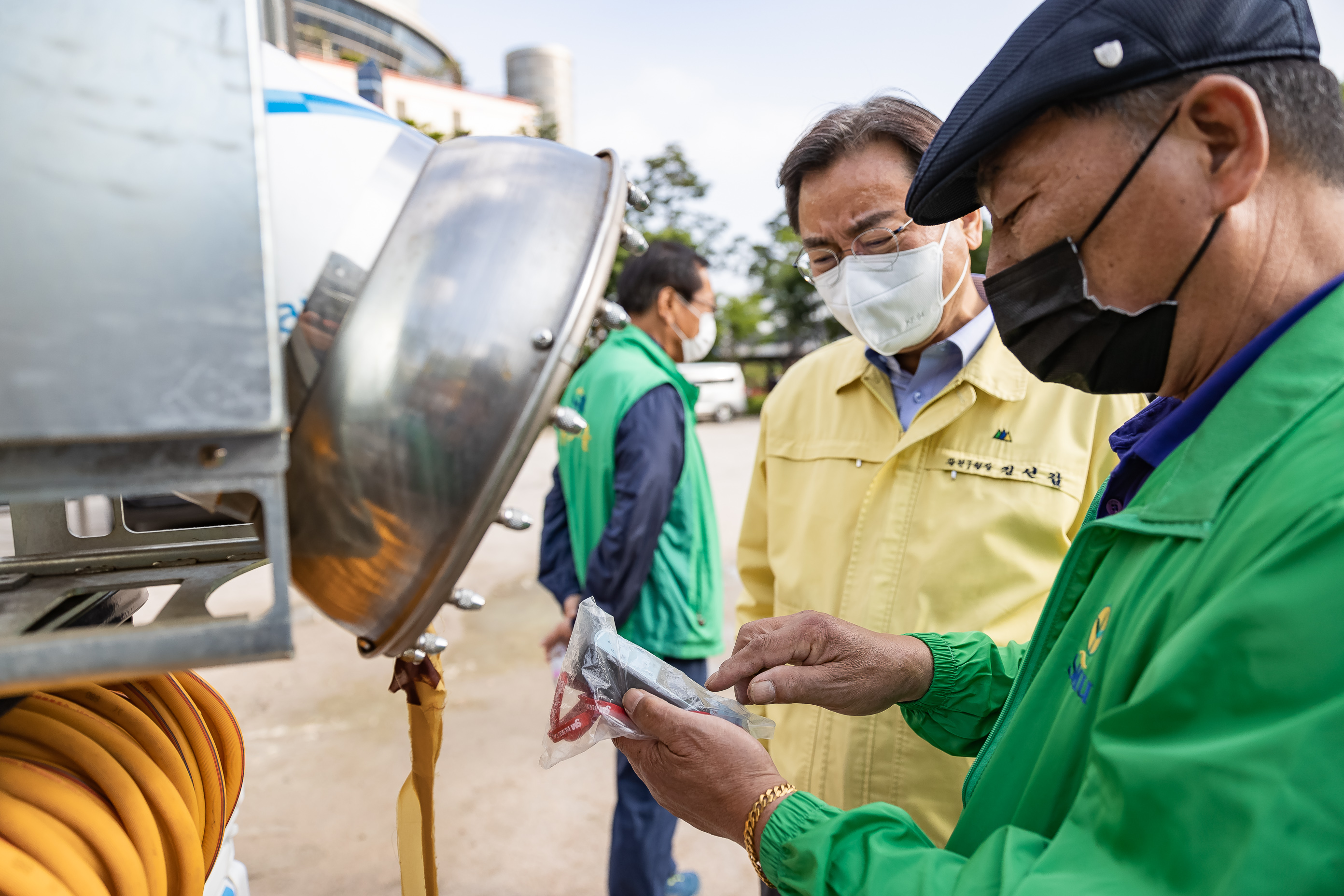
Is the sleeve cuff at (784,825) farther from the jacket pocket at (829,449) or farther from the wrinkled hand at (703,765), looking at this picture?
the jacket pocket at (829,449)

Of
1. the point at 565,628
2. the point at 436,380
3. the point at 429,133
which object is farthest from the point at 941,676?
the point at 429,133

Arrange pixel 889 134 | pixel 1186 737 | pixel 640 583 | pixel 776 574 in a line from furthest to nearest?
1. pixel 640 583
2. pixel 776 574
3. pixel 889 134
4. pixel 1186 737

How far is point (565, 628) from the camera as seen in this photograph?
2.85 m

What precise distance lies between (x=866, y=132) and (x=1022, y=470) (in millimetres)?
851

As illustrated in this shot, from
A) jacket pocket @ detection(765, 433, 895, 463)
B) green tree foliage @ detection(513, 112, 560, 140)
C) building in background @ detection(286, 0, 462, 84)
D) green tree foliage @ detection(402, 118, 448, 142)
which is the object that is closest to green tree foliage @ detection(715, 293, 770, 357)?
green tree foliage @ detection(513, 112, 560, 140)

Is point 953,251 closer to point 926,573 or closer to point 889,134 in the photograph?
point 889,134

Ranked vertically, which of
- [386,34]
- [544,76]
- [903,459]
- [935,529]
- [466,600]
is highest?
[386,34]

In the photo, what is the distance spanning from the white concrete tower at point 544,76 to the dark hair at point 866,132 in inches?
Result: 1604

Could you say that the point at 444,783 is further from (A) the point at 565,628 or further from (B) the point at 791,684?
(B) the point at 791,684

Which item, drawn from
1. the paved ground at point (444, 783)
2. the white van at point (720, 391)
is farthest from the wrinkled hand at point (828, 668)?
the white van at point (720, 391)

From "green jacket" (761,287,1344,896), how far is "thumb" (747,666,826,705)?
355 mm

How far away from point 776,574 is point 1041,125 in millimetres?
1298

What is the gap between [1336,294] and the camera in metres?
0.83

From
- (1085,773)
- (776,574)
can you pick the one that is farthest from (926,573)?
(1085,773)
